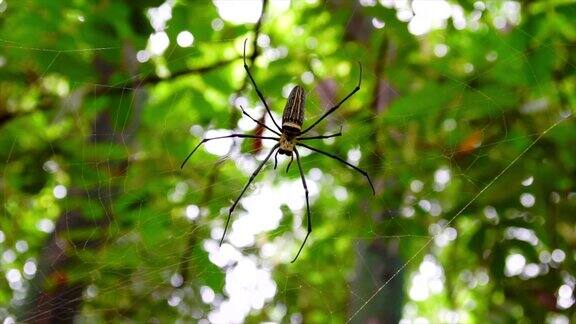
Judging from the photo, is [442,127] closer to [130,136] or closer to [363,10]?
[363,10]

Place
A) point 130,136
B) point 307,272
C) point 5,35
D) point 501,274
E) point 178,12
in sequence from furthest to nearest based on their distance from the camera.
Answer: point 307,272, point 130,136, point 501,274, point 5,35, point 178,12

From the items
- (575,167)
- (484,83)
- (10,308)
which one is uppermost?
(10,308)

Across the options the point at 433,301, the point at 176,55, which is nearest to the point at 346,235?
the point at 176,55

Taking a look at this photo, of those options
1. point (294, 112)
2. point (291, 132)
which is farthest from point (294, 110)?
point (291, 132)

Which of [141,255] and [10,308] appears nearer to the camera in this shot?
[141,255]

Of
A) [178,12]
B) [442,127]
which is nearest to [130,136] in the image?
[178,12]

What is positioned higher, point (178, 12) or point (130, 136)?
point (130, 136)

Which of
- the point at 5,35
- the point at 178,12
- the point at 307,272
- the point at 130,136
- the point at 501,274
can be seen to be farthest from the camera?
the point at 307,272

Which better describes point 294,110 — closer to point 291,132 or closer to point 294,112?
point 294,112
